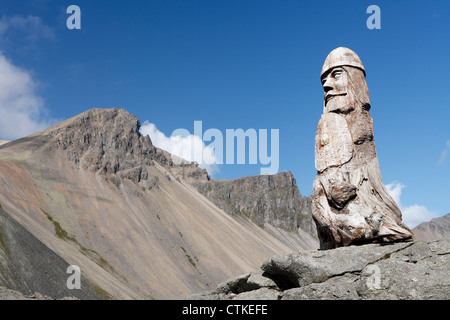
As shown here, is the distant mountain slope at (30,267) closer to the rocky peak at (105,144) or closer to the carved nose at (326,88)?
the carved nose at (326,88)

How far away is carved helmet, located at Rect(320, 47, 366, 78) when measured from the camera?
13484mm

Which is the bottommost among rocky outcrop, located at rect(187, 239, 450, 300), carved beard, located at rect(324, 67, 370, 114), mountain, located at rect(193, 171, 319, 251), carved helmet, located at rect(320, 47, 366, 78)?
rocky outcrop, located at rect(187, 239, 450, 300)

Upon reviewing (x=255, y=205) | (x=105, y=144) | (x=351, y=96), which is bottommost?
(x=351, y=96)

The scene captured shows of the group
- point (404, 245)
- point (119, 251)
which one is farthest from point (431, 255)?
point (119, 251)

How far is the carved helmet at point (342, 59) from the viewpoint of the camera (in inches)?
531

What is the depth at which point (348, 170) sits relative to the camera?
40.9 ft

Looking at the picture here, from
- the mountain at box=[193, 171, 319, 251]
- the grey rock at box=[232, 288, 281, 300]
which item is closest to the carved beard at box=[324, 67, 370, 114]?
the grey rock at box=[232, 288, 281, 300]

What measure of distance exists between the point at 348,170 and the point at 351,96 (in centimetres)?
260

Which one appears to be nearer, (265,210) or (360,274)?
(360,274)

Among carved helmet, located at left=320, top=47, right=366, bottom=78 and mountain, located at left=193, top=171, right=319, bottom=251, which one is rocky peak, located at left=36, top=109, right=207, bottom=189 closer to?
mountain, located at left=193, top=171, right=319, bottom=251

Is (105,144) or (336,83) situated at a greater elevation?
(105,144)

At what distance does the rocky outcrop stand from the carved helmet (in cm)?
607

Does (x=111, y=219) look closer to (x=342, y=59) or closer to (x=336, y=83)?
(x=336, y=83)

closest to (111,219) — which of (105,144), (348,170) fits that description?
(105,144)
